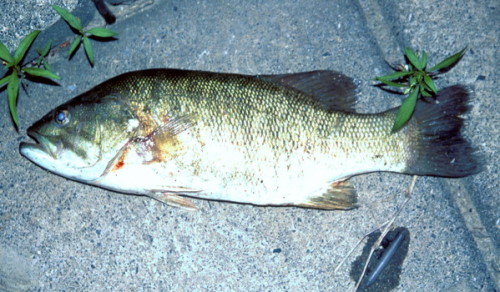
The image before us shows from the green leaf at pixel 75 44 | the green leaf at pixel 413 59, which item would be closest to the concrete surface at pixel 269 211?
the green leaf at pixel 75 44

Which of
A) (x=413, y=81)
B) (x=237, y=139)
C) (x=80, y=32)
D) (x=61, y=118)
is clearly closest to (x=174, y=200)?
(x=237, y=139)

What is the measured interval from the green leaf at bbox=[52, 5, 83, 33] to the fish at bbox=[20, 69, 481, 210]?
1.43 feet

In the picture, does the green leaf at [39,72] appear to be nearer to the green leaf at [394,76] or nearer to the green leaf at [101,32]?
the green leaf at [101,32]

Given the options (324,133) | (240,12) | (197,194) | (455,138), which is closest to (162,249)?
(197,194)

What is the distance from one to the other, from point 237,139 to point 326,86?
54cm

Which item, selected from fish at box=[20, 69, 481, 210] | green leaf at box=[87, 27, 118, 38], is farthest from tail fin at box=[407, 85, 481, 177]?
green leaf at box=[87, 27, 118, 38]

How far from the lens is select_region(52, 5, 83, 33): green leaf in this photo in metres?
2.51

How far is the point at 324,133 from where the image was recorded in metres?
2.33

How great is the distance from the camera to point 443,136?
236cm

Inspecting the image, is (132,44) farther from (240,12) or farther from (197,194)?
(197,194)

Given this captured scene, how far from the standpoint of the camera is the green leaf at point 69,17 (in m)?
2.51

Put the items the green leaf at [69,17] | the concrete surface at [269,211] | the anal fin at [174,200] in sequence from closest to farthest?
the anal fin at [174,200]
the green leaf at [69,17]
the concrete surface at [269,211]

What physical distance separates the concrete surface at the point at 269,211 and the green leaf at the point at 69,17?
18cm

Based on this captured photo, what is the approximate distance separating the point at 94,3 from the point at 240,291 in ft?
5.83
